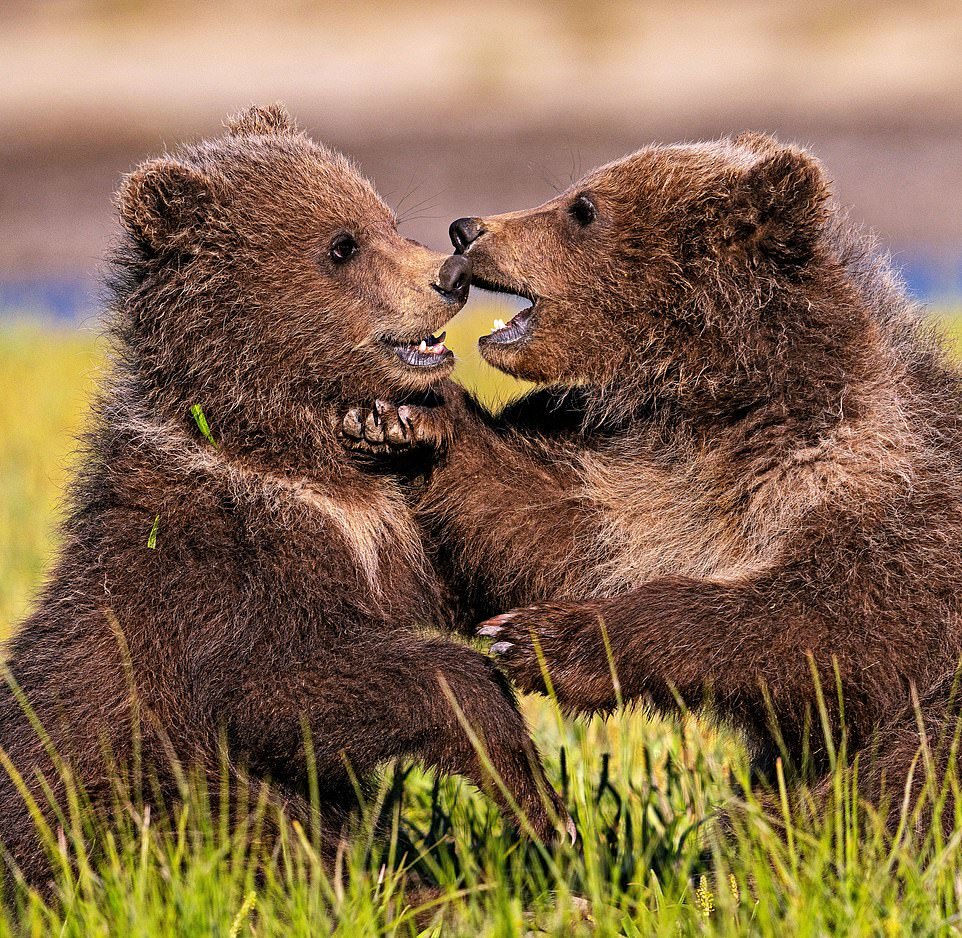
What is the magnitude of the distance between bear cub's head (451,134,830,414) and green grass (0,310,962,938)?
4.72 ft

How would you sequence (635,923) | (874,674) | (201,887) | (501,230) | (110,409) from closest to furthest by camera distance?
(201,887) < (635,923) < (874,674) < (110,409) < (501,230)

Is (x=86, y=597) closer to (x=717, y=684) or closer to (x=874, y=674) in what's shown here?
(x=717, y=684)

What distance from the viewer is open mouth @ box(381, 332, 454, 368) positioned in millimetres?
5527

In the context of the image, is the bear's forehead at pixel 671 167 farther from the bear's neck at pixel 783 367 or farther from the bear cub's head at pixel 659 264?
the bear's neck at pixel 783 367

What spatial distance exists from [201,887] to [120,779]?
3.33ft

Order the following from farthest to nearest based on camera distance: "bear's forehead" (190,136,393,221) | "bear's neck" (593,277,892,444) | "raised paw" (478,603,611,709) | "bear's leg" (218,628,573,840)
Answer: "bear's forehead" (190,136,393,221)
"bear's neck" (593,277,892,444)
"raised paw" (478,603,611,709)
"bear's leg" (218,628,573,840)

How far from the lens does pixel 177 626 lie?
4930 mm

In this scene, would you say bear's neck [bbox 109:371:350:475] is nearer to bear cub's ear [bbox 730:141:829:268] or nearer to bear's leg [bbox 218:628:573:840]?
bear's leg [bbox 218:628:573:840]

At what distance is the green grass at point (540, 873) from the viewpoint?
3.83 metres

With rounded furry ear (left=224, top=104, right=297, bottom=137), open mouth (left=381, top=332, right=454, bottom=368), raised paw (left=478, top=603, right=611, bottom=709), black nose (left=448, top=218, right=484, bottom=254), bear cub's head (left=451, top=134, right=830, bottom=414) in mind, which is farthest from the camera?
rounded furry ear (left=224, top=104, right=297, bottom=137)

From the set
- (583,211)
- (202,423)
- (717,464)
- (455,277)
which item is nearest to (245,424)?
(202,423)

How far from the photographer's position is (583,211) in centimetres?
595

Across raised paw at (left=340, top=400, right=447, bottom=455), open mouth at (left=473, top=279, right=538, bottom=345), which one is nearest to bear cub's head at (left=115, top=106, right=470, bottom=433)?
raised paw at (left=340, top=400, right=447, bottom=455)

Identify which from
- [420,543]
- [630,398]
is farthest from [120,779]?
[630,398]
